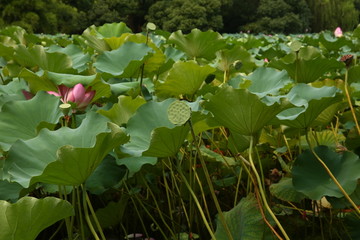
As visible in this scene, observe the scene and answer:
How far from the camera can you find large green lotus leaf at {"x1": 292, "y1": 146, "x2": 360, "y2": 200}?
0.60 meters

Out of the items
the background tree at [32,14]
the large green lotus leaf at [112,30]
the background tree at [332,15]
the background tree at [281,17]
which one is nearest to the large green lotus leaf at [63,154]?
the large green lotus leaf at [112,30]

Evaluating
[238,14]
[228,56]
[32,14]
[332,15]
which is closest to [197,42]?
[228,56]

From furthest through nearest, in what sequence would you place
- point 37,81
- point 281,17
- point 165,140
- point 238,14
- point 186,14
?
point 238,14 < point 281,17 < point 186,14 < point 37,81 < point 165,140

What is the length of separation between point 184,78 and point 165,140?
34 centimetres

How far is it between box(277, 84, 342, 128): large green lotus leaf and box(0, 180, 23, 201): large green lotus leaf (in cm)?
35

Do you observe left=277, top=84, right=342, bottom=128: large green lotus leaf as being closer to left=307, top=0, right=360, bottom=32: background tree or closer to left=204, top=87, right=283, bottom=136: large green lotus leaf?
left=204, top=87, right=283, bottom=136: large green lotus leaf

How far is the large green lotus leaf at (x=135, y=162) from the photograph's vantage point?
574 mm

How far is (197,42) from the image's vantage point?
1330 mm

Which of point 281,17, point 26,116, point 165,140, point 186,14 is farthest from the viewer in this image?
point 281,17

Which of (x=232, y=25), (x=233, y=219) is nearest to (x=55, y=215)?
(x=233, y=219)

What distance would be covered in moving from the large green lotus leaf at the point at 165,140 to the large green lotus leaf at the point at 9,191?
0.61ft

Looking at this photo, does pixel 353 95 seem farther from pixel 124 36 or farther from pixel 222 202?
pixel 124 36

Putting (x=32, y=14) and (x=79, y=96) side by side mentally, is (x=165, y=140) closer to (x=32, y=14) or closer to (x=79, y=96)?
(x=79, y=96)

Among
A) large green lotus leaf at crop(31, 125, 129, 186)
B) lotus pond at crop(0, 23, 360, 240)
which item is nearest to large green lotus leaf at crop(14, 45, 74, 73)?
lotus pond at crop(0, 23, 360, 240)
